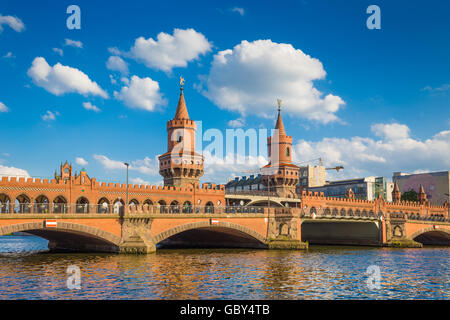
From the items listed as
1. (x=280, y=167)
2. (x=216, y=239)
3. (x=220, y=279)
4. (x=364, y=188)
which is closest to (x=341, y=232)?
(x=280, y=167)

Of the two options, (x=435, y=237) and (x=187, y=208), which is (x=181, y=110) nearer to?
(x=187, y=208)

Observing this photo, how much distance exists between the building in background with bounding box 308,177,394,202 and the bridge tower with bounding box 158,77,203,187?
90816 millimetres

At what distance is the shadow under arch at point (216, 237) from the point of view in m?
57.8

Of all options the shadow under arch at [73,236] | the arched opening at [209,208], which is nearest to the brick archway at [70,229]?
the shadow under arch at [73,236]

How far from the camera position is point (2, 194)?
189ft

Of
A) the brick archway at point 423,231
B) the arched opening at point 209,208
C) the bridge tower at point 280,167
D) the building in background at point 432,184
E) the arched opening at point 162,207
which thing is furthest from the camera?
the building in background at point 432,184

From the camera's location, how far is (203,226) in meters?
56.7

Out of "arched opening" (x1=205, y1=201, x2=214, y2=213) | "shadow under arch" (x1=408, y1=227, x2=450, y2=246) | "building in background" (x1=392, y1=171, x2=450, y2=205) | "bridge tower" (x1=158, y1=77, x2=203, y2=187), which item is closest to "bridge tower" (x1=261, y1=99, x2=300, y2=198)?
"bridge tower" (x1=158, y1=77, x2=203, y2=187)

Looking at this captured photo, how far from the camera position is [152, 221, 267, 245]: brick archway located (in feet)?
173

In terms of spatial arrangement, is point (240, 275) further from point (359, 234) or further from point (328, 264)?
point (359, 234)

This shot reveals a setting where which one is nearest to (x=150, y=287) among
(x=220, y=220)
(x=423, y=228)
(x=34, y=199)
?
(x=220, y=220)

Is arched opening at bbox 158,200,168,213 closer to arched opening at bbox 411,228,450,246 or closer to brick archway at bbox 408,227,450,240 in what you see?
brick archway at bbox 408,227,450,240

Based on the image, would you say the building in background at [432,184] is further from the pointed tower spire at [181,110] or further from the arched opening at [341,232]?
the pointed tower spire at [181,110]
